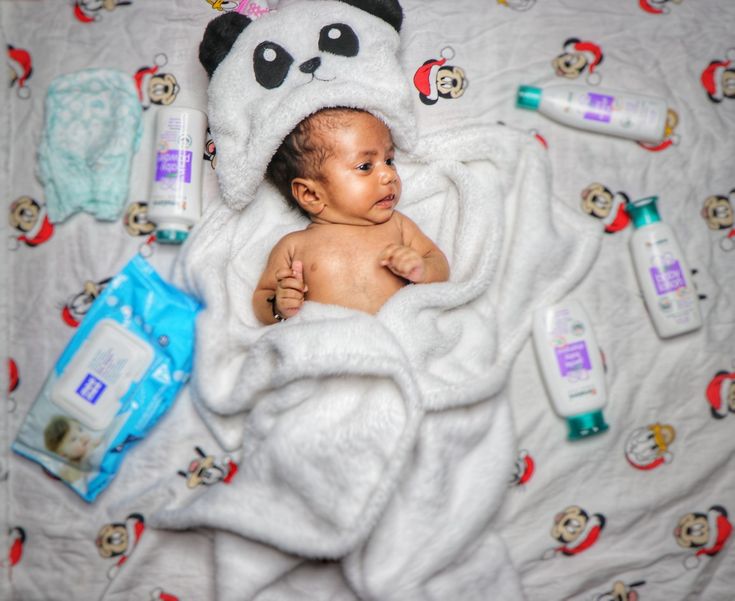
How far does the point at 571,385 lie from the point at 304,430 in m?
0.52

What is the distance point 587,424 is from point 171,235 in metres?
0.90

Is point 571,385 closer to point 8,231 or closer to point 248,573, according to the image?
point 248,573

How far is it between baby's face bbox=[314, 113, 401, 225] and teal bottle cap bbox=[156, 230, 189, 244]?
313 millimetres

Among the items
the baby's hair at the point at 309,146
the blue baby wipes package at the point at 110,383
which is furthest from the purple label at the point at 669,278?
the blue baby wipes package at the point at 110,383

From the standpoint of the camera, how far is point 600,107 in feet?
4.59

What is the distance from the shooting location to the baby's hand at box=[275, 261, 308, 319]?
1.26m

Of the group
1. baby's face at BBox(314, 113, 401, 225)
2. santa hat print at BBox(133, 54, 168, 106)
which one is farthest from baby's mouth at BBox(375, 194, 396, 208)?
santa hat print at BBox(133, 54, 168, 106)

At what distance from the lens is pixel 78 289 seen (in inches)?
56.4

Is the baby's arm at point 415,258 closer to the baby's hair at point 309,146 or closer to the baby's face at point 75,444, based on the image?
the baby's hair at point 309,146

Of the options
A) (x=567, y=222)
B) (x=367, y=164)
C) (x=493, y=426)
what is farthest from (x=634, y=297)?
(x=367, y=164)

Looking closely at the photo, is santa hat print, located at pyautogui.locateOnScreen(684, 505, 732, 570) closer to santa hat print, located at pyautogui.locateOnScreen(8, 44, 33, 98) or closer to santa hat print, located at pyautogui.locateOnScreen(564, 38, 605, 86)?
santa hat print, located at pyautogui.locateOnScreen(564, 38, 605, 86)

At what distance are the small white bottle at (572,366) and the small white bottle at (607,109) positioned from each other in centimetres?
39

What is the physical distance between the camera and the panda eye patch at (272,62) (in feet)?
4.17

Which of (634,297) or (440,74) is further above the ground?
(440,74)
